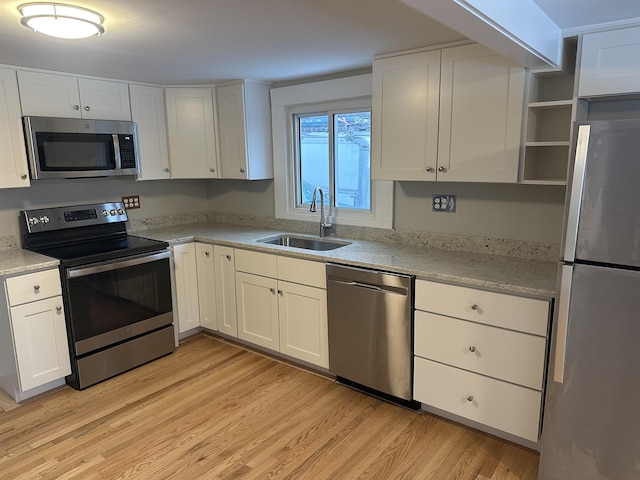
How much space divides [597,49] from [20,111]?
3291 mm

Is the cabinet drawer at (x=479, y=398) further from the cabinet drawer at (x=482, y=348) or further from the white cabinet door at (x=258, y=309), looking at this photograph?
the white cabinet door at (x=258, y=309)

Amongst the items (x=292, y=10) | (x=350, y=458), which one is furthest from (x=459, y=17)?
(x=350, y=458)

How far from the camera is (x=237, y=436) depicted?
2379mm

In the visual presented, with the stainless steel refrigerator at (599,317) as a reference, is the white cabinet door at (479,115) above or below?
above

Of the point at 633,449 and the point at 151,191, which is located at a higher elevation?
the point at 151,191

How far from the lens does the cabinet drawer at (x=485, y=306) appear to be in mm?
2025

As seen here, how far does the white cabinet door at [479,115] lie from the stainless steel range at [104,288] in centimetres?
213

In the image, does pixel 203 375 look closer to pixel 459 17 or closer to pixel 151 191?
pixel 151 191

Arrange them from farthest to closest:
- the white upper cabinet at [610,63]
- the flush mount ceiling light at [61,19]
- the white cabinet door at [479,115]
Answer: the white cabinet door at [479,115], the white upper cabinet at [610,63], the flush mount ceiling light at [61,19]

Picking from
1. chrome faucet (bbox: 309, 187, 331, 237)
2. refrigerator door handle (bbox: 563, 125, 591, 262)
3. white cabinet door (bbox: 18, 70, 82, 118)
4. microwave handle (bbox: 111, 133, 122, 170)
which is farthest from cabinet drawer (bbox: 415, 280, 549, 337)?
white cabinet door (bbox: 18, 70, 82, 118)

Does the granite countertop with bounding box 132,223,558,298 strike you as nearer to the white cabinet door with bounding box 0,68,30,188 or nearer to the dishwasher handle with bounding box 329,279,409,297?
the dishwasher handle with bounding box 329,279,409,297

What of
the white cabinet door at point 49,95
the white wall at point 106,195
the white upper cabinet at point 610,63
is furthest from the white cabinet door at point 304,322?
the white cabinet door at point 49,95

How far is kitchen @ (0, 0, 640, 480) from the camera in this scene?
2.50 meters

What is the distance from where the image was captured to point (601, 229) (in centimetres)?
164
